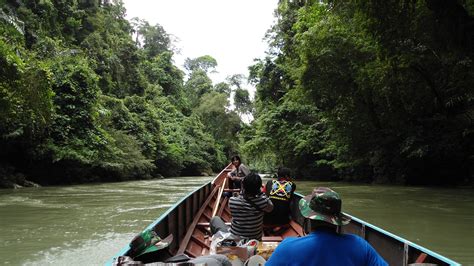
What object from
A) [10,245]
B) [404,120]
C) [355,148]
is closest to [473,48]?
[404,120]

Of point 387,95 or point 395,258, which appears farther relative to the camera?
point 387,95

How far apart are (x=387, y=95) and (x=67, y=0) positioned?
2422 cm

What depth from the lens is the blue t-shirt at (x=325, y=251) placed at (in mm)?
1931

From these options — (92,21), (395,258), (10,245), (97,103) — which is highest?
(92,21)

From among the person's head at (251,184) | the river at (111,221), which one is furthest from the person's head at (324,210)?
the river at (111,221)

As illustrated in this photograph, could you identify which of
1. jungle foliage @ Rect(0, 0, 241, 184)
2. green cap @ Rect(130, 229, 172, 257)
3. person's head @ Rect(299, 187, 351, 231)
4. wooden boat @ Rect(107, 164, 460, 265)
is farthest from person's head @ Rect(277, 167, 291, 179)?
jungle foliage @ Rect(0, 0, 241, 184)

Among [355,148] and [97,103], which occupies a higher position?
[97,103]

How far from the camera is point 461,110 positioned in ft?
56.2

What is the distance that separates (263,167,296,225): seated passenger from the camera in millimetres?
5793

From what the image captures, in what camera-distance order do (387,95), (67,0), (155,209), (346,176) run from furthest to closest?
1. (67,0)
2. (346,176)
3. (387,95)
4. (155,209)

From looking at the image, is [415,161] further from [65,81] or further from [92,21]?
[92,21]

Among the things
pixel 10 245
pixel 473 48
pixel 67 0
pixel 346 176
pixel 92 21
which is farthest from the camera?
pixel 92 21

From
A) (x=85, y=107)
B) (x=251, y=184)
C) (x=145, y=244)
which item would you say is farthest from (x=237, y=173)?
(x=85, y=107)

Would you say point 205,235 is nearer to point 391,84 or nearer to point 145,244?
point 145,244
